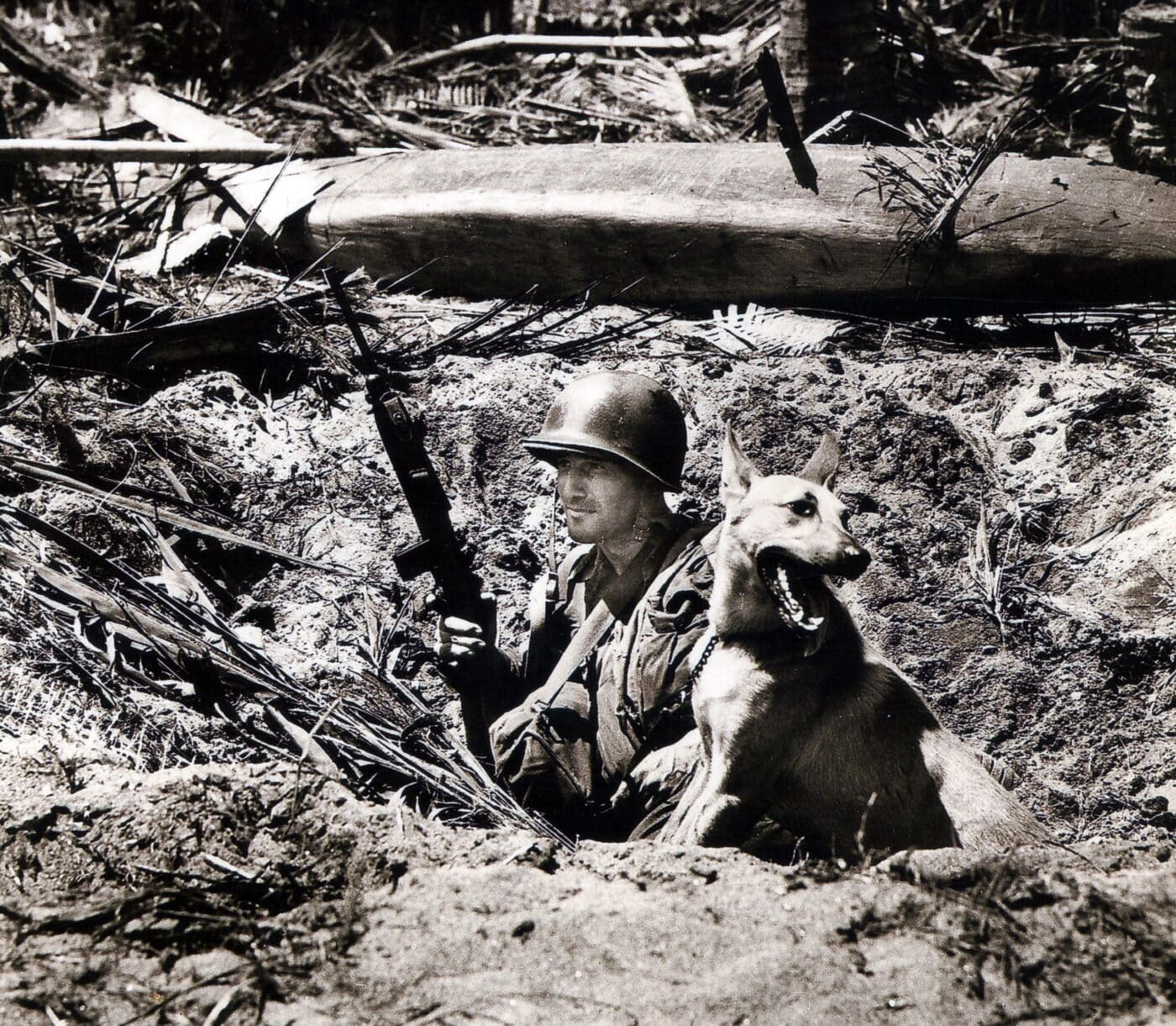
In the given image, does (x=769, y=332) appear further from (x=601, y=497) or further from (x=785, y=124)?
(x=601, y=497)

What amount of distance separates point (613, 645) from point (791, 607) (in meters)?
0.90

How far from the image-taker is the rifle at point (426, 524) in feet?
13.0

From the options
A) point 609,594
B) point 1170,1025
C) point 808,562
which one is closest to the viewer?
point 1170,1025

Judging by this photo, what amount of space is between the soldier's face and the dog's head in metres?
0.56

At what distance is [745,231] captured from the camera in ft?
17.2

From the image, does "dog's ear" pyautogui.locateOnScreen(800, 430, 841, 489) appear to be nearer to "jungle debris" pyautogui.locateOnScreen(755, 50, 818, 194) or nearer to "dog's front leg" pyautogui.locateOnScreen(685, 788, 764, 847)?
"dog's front leg" pyautogui.locateOnScreen(685, 788, 764, 847)

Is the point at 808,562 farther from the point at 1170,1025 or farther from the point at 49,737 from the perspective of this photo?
the point at 49,737

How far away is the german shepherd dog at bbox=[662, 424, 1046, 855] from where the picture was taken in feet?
10.8

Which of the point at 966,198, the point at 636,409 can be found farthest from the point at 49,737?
the point at 966,198

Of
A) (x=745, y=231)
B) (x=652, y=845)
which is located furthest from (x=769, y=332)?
(x=652, y=845)

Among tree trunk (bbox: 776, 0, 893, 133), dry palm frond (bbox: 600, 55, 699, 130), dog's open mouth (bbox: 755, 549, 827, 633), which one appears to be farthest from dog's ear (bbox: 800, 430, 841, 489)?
dry palm frond (bbox: 600, 55, 699, 130)

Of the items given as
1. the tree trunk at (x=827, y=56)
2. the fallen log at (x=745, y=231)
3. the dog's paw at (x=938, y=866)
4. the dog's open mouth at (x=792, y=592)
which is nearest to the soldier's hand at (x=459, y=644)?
the dog's open mouth at (x=792, y=592)

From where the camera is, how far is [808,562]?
321 centimetres

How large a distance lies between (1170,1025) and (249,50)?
9098 millimetres
